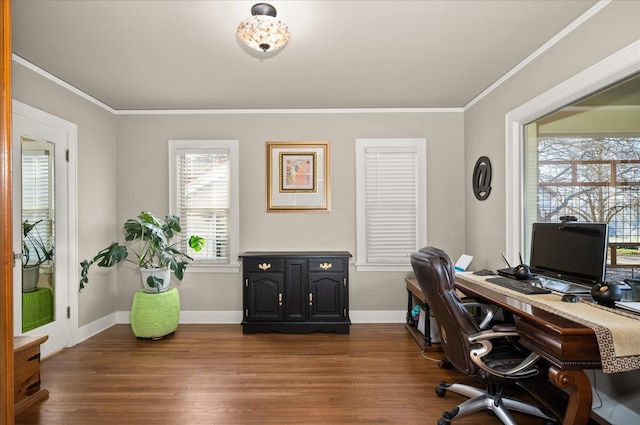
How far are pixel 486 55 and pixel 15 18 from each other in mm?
3451

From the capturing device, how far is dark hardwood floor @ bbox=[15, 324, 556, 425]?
236 cm

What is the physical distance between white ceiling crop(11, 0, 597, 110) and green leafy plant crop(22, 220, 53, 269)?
1.44 m

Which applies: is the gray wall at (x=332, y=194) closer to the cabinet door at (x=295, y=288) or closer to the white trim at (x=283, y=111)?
the white trim at (x=283, y=111)

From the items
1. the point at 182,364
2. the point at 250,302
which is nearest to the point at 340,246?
the point at 250,302

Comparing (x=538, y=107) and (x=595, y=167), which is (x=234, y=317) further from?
(x=595, y=167)

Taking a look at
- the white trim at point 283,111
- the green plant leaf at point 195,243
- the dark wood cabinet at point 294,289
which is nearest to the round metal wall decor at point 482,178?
the white trim at point 283,111

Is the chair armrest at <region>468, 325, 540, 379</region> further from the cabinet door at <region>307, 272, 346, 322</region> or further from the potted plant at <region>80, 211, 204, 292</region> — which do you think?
the potted plant at <region>80, 211, 204, 292</region>

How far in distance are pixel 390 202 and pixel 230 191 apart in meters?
1.97

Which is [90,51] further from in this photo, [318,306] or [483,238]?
[483,238]

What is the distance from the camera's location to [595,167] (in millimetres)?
2750

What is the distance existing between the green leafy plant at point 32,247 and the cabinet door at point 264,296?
1920mm

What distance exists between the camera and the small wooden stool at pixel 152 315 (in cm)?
372

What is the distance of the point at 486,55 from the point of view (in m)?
2.93

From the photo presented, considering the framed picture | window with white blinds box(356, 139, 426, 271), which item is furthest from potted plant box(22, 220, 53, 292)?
window with white blinds box(356, 139, 426, 271)
